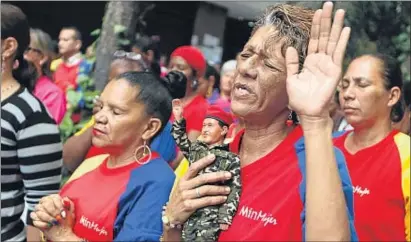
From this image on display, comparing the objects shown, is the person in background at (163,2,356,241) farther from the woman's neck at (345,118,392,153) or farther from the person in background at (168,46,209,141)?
the person in background at (168,46,209,141)

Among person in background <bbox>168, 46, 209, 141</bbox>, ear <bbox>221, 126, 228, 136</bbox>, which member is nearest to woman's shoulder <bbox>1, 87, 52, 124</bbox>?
ear <bbox>221, 126, 228, 136</bbox>

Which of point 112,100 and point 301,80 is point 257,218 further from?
point 112,100

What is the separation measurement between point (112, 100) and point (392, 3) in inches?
145

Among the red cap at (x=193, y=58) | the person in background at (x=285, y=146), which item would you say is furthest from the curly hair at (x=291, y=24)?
the red cap at (x=193, y=58)

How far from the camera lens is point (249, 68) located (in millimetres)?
2018

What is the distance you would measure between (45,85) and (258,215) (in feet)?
10.5

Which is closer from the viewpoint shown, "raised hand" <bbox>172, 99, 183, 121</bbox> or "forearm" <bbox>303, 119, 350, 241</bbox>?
"forearm" <bbox>303, 119, 350, 241</bbox>

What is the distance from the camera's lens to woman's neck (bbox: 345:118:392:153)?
3.57 m

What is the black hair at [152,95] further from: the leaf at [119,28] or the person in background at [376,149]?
the leaf at [119,28]

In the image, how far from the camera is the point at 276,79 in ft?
6.54

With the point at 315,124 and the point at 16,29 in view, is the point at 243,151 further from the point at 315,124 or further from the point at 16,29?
the point at 16,29

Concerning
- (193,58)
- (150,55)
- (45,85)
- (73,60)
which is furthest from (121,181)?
(73,60)

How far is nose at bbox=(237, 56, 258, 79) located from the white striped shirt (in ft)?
3.89

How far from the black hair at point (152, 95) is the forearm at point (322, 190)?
1245 millimetres
